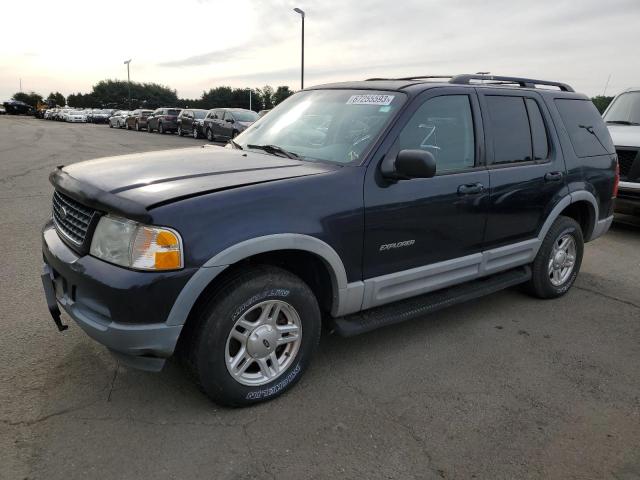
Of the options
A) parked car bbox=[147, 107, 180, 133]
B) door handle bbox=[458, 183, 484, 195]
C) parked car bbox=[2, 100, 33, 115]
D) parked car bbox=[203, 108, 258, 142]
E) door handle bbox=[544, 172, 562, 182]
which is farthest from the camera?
parked car bbox=[2, 100, 33, 115]

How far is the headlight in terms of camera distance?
2.52 metres

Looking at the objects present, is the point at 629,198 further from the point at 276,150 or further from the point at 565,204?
the point at 276,150

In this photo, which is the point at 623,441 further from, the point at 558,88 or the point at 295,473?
the point at 558,88

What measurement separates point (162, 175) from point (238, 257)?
2.50ft

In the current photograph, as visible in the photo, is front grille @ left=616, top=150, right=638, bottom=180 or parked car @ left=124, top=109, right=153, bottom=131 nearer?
front grille @ left=616, top=150, right=638, bottom=180

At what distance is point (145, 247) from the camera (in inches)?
99.8

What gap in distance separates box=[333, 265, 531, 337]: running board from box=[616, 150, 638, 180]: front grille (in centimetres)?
410

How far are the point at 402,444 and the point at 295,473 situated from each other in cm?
59

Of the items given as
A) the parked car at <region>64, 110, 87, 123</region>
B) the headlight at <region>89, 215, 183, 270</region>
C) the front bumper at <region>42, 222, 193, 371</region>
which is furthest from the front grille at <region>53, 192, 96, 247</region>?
the parked car at <region>64, 110, 87, 123</region>

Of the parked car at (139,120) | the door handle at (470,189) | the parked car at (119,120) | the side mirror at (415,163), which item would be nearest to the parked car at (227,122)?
the parked car at (139,120)

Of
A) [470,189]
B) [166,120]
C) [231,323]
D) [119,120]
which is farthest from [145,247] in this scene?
[119,120]

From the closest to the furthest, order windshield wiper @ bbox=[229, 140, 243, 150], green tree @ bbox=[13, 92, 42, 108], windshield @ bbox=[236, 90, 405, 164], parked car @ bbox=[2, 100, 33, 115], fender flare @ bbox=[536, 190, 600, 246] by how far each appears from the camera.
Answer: windshield @ bbox=[236, 90, 405, 164] < windshield wiper @ bbox=[229, 140, 243, 150] < fender flare @ bbox=[536, 190, 600, 246] < parked car @ bbox=[2, 100, 33, 115] < green tree @ bbox=[13, 92, 42, 108]

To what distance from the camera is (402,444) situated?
2.70m

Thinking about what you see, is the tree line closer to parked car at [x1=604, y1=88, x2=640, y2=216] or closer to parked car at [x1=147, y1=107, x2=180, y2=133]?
parked car at [x1=147, y1=107, x2=180, y2=133]
